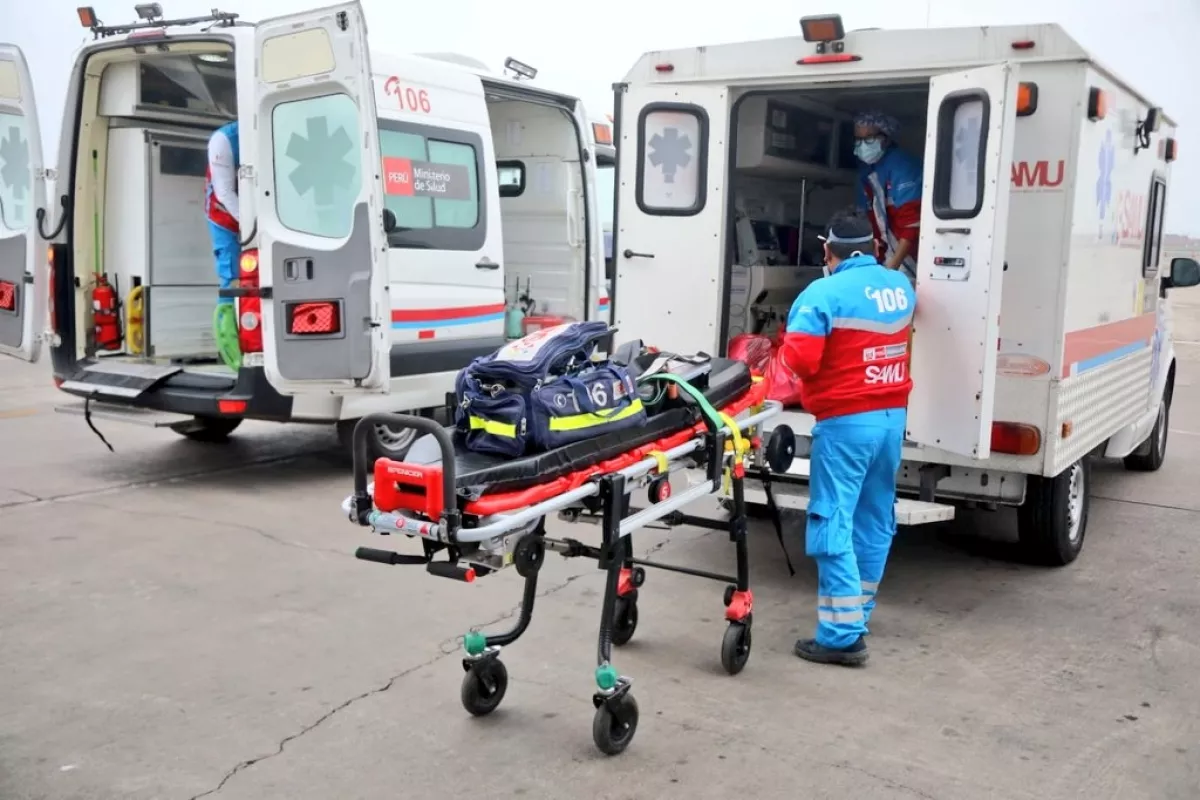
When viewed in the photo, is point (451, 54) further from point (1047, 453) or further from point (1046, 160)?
point (1047, 453)

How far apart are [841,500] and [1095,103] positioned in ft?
7.22

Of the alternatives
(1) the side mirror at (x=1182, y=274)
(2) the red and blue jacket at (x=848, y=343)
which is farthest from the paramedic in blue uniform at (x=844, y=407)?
(1) the side mirror at (x=1182, y=274)

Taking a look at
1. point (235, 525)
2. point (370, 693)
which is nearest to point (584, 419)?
point (370, 693)

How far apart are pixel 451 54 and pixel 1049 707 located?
6.08 meters

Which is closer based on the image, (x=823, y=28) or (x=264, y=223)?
(x=823, y=28)

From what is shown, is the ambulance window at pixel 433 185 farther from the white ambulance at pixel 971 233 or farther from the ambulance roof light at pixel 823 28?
the ambulance roof light at pixel 823 28

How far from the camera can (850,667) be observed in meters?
4.48

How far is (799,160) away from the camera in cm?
716

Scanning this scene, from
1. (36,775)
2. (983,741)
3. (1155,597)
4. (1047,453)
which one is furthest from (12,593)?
(1155,597)

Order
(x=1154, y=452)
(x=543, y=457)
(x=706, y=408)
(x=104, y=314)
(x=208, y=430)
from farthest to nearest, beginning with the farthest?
(x=208, y=430)
(x=1154, y=452)
(x=104, y=314)
(x=706, y=408)
(x=543, y=457)

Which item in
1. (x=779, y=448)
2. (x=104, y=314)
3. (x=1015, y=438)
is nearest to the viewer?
(x=779, y=448)

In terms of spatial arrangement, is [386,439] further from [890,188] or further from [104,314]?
[890,188]

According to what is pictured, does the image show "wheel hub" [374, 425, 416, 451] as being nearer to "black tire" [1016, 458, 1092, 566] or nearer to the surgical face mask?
the surgical face mask

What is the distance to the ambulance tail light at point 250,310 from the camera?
676 cm
